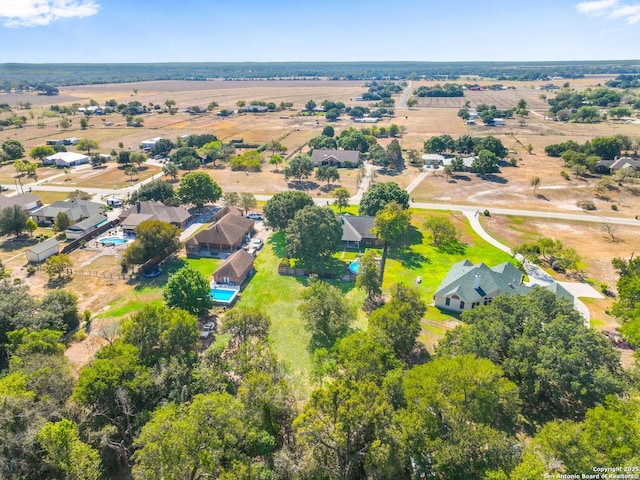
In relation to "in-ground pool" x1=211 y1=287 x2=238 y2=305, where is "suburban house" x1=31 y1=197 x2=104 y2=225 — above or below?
above

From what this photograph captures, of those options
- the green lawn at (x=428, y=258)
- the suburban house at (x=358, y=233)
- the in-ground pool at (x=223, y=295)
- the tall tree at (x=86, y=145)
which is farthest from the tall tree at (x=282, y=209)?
the tall tree at (x=86, y=145)

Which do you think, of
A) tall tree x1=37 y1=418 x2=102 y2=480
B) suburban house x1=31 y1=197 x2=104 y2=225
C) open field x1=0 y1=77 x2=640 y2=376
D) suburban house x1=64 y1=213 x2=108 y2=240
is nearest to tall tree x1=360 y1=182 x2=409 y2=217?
open field x1=0 y1=77 x2=640 y2=376

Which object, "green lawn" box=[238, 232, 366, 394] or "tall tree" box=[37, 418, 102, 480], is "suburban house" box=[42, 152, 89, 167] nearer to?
"green lawn" box=[238, 232, 366, 394]

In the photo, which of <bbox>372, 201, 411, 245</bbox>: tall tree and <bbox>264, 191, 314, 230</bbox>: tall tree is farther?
<bbox>264, 191, 314, 230</bbox>: tall tree

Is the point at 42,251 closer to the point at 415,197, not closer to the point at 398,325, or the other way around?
the point at 398,325

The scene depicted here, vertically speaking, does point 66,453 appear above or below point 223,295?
above

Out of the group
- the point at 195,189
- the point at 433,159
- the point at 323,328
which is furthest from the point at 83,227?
the point at 433,159

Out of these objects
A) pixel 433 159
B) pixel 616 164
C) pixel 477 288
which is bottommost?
pixel 477 288
